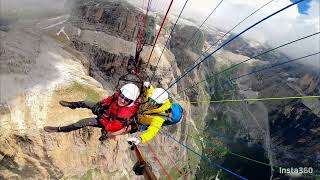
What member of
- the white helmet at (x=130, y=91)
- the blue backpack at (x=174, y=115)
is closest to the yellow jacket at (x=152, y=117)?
the blue backpack at (x=174, y=115)

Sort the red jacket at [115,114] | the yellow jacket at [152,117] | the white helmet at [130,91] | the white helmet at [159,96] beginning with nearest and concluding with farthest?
the white helmet at [130,91] → the yellow jacket at [152,117] → the white helmet at [159,96] → the red jacket at [115,114]

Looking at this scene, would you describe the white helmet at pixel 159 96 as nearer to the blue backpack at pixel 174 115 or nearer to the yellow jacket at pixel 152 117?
the yellow jacket at pixel 152 117

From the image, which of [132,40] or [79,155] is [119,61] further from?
[79,155]

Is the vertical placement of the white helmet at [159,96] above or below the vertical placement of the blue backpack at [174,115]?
above

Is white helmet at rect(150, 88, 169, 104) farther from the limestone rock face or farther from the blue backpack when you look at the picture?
the limestone rock face

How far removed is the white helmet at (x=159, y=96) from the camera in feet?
78.4

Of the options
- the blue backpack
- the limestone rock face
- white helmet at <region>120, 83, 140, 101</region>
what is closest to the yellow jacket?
the blue backpack

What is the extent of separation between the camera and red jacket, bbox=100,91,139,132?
24375mm

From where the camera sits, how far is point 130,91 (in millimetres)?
23188

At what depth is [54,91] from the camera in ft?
215

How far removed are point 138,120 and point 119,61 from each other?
120966mm

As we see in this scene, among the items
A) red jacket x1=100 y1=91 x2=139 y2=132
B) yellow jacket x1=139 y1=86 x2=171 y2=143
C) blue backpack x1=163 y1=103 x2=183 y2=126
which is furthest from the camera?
blue backpack x1=163 y1=103 x2=183 y2=126

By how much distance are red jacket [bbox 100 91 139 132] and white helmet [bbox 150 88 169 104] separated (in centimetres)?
125

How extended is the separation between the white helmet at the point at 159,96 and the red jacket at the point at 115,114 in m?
1.25
